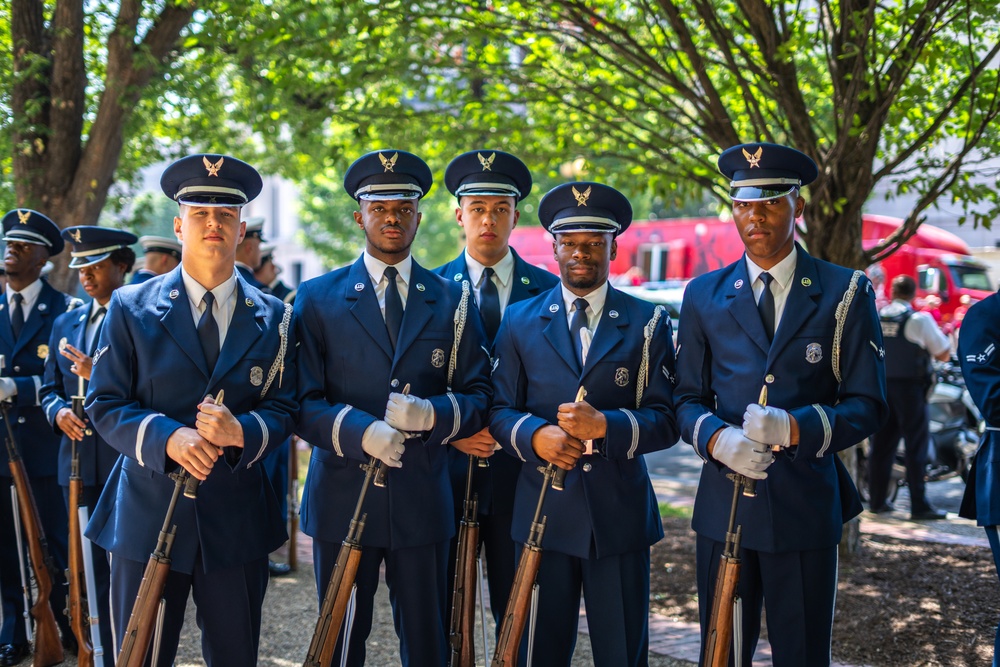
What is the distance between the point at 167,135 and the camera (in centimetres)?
1051

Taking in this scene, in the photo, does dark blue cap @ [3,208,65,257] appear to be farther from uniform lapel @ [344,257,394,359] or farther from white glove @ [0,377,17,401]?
uniform lapel @ [344,257,394,359]

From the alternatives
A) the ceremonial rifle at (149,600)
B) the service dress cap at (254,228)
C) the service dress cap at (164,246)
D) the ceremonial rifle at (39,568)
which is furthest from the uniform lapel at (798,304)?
the service dress cap at (254,228)

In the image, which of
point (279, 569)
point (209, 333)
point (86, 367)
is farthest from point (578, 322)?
point (279, 569)

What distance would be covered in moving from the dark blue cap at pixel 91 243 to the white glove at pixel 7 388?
69 centimetres

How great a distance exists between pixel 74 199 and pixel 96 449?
3.85m

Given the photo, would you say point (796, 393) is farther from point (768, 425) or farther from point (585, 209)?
point (585, 209)

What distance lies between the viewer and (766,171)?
3.92 meters

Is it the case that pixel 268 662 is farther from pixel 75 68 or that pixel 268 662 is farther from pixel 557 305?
pixel 75 68

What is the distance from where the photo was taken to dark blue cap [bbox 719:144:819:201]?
390cm

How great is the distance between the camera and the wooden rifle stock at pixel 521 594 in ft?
12.5

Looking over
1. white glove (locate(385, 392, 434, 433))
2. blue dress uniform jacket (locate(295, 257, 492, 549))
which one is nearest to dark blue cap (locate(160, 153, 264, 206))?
blue dress uniform jacket (locate(295, 257, 492, 549))

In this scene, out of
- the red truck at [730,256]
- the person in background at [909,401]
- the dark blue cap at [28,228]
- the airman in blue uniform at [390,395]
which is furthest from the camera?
the red truck at [730,256]

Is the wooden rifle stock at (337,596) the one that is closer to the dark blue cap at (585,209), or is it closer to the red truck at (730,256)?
the dark blue cap at (585,209)

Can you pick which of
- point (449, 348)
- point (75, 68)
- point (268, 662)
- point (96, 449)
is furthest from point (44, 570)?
point (75, 68)
